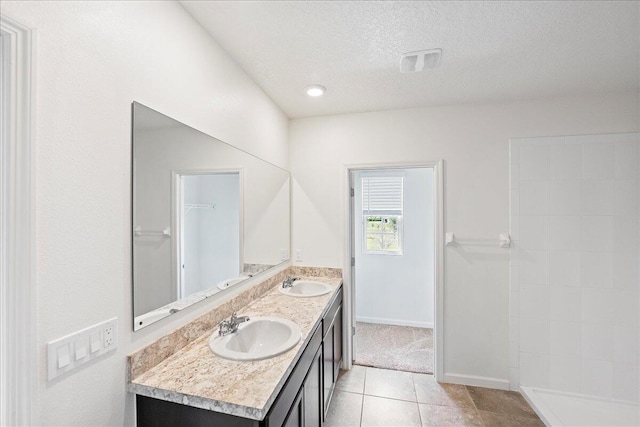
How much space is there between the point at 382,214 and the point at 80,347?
132 inches

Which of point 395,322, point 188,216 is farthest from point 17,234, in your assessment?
point 395,322

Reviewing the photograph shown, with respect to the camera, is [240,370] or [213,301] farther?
[213,301]

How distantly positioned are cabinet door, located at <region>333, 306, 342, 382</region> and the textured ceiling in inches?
74.6

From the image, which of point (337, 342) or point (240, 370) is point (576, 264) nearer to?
point (337, 342)

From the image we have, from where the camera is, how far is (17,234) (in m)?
0.73

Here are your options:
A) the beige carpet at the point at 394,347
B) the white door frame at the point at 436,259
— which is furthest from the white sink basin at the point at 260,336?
the beige carpet at the point at 394,347

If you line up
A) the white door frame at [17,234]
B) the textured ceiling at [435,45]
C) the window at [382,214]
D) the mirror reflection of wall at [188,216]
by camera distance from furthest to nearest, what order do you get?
the window at [382,214], the textured ceiling at [435,45], the mirror reflection of wall at [188,216], the white door frame at [17,234]

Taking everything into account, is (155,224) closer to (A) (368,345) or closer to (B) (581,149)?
(A) (368,345)

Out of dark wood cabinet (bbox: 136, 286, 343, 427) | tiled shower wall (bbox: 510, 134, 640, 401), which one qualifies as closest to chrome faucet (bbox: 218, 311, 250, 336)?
dark wood cabinet (bbox: 136, 286, 343, 427)

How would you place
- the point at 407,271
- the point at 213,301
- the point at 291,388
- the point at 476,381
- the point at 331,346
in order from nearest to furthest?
1. the point at 291,388
2. the point at 213,301
3. the point at 331,346
4. the point at 476,381
5. the point at 407,271

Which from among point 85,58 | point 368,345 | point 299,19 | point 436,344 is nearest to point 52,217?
point 85,58

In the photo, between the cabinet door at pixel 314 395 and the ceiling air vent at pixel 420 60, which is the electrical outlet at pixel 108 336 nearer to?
the cabinet door at pixel 314 395

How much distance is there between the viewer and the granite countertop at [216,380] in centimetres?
92

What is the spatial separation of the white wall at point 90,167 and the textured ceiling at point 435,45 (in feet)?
1.35
